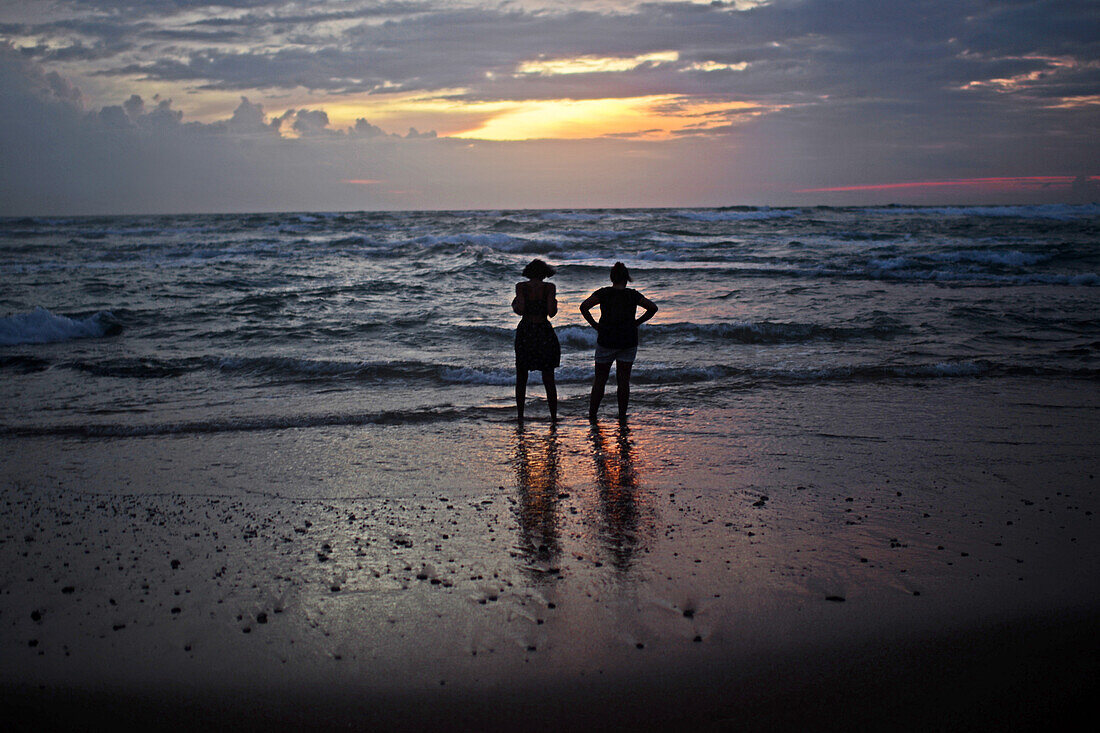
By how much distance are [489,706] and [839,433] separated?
4423 millimetres

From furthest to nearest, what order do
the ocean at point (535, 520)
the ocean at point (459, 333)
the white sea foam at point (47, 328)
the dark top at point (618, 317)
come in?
the white sea foam at point (47, 328), the ocean at point (459, 333), the dark top at point (618, 317), the ocean at point (535, 520)

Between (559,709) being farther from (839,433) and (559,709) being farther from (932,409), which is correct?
(932,409)

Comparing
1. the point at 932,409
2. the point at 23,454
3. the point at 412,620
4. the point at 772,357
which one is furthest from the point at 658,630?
the point at 772,357

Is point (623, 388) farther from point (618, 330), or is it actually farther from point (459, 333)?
point (459, 333)

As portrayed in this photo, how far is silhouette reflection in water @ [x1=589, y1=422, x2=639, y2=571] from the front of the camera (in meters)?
3.77

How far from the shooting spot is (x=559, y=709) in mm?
2510

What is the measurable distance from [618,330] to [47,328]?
406 inches

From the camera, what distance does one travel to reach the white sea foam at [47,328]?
1123 cm

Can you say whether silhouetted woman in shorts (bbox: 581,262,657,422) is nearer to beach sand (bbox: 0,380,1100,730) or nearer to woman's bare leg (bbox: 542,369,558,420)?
woman's bare leg (bbox: 542,369,558,420)

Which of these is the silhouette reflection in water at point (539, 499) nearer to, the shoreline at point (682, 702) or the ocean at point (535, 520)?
the ocean at point (535, 520)

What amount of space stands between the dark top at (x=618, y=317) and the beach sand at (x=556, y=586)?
56.3 inches

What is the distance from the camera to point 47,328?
11.7 metres

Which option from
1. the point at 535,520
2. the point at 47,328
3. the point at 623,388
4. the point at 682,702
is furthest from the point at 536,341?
the point at 47,328

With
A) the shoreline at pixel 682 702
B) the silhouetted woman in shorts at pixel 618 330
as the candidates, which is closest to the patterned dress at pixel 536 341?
the silhouetted woman in shorts at pixel 618 330
